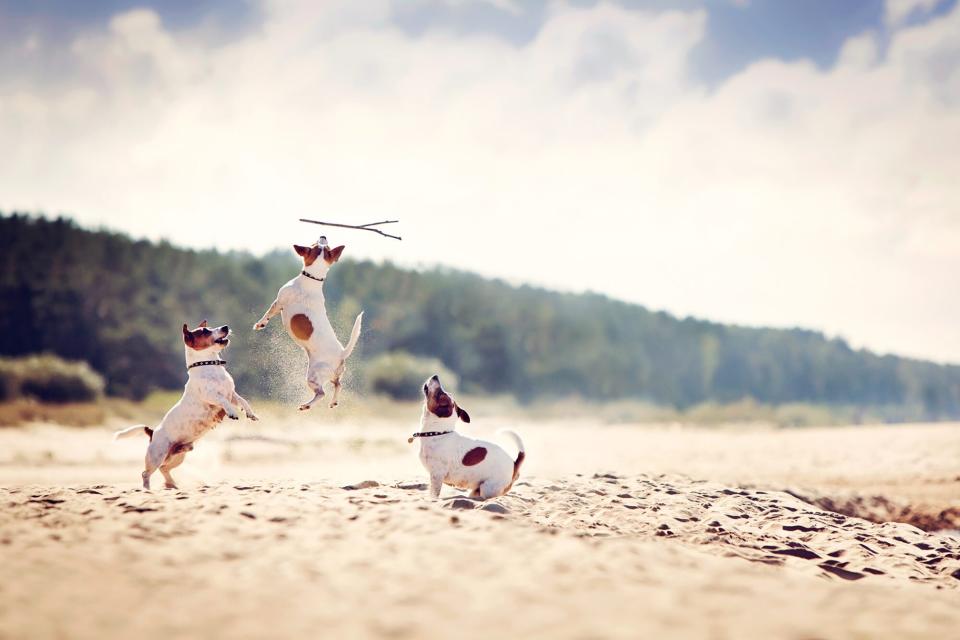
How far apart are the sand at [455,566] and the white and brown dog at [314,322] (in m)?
1.02

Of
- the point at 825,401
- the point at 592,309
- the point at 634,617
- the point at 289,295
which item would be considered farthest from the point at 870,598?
the point at 825,401

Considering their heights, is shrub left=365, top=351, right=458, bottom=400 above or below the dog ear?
below

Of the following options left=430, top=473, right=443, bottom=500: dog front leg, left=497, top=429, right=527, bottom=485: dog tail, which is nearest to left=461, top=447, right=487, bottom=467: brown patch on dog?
left=430, top=473, right=443, bottom=500: dog front leg

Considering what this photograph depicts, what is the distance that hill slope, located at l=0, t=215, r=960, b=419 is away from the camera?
29.7 metres

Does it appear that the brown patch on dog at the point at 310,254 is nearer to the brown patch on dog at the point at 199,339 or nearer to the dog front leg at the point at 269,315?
the dog front leg at the point at 269,315

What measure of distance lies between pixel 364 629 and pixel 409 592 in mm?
486

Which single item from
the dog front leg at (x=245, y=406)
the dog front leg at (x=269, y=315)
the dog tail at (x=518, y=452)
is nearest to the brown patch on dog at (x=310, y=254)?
the dog front leg at (x=269, y=315)

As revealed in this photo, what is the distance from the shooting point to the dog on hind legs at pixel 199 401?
22.3 feet

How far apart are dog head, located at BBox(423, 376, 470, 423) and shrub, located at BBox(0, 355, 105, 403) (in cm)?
2057

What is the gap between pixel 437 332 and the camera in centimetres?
4262

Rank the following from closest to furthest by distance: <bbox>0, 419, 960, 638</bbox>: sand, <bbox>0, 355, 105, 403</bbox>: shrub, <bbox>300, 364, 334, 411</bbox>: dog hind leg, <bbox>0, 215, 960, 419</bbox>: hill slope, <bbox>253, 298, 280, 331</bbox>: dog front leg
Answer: <bbox>0, 419, 960, 638</bbox>: sand
<bbox>300, 364, 334, 411</bbox>: dog hind leg
<bbox>253, 298, 280, 331</bbox>: dog front leg
<bbox>0, 355, 105, 403</bbox>: shrub
<bbox>0, 215, 960, 419</bbox>: hill slope

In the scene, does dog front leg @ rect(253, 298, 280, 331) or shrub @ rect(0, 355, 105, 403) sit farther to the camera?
shrub @ rect(0, 355, 105, 403)

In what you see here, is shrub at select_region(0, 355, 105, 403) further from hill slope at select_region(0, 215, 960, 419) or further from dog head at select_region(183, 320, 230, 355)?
dog head at select_region(183, 320, 230, 355)

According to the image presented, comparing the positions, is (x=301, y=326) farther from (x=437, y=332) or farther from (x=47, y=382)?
(x=437, y=332)
